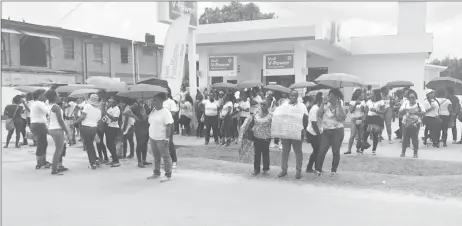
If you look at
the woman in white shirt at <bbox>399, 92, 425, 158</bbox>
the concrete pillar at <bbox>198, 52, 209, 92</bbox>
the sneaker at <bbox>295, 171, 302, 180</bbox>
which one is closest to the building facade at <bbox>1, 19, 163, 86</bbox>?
the concrete pillar at <bbox>198, 52, 209, 92</bbox>

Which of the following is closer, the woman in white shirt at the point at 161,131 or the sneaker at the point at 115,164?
the woman in white shirt at the point at 161,131

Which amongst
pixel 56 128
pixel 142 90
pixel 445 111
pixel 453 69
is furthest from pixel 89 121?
pixel 453 69

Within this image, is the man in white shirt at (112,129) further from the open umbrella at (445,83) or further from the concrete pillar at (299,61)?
the concrete pillar at (299,61)

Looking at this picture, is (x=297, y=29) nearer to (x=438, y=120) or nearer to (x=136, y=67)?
(x=438, y=120)

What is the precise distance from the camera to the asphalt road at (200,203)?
4.91 m

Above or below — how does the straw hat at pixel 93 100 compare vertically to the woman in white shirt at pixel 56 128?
above

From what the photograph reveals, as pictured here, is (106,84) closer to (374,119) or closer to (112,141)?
(112,141)

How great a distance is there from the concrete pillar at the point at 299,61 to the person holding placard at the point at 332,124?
406 inches

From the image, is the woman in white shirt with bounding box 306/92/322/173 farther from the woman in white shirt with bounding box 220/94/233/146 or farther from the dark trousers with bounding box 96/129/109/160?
the dark trousers with bounding box 96/129/109/160

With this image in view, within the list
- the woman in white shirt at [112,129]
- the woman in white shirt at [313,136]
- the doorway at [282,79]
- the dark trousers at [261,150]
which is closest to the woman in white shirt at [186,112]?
the woman in white shirt at [112,129]

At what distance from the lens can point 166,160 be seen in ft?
23.2

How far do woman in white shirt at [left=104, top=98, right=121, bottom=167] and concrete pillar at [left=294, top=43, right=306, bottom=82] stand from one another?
34.4ft

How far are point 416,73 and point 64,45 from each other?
957 inches

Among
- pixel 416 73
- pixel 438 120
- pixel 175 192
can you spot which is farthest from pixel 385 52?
pixel 175 192
